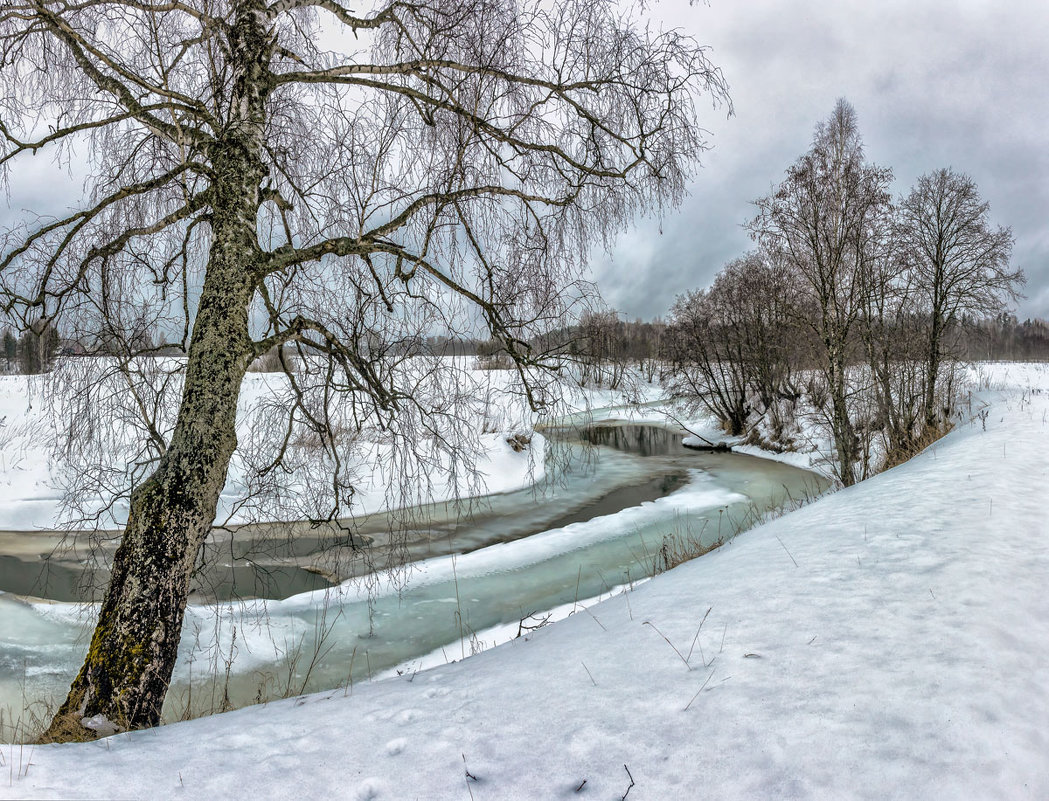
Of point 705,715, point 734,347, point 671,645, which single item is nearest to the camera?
point 705,715

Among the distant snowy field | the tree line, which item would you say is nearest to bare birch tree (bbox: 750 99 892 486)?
the tree line

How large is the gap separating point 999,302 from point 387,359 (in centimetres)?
1801

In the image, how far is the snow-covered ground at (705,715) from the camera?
1579 mm

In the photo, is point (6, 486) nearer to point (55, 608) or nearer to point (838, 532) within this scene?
point (55, 608)

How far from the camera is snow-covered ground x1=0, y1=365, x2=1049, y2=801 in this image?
1.58 m

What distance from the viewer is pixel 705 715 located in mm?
1872

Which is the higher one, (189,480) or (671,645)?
(189,480)

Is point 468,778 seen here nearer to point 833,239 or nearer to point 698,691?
point 698,691

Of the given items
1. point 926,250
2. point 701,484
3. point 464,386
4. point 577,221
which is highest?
point 926,250

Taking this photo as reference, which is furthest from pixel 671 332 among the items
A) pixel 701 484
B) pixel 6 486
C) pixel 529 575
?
pixel 6 486

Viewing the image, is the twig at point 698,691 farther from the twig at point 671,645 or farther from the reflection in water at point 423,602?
the reflection in water at point 423,602

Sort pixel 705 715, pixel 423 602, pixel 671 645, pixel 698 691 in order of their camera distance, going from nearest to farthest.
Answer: pixel 705 715
pixel 698 691
pixel 671 645
pixel 423 602

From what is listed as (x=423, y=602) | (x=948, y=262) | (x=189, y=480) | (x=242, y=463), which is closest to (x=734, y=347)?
(x=948, y=262)

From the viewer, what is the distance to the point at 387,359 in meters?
Answer: 3.41
